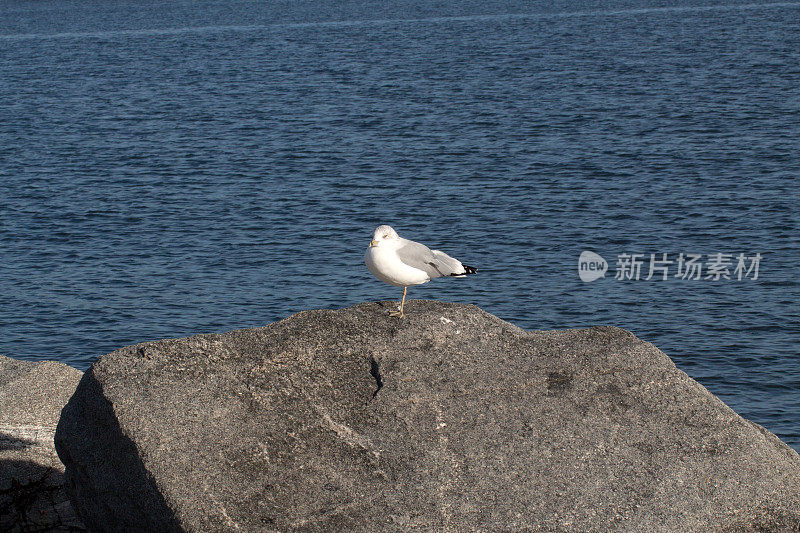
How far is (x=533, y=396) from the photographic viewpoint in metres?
8.80

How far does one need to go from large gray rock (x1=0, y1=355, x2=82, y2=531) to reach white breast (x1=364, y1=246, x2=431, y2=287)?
→ 12.4ft

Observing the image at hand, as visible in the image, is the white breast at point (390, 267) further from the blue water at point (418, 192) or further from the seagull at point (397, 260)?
the blue water at point (418, 192)

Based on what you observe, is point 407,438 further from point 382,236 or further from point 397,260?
point 382,236

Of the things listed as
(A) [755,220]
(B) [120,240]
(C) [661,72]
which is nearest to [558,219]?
(A) [755,220]

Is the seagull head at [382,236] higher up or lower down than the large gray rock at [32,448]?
higher up

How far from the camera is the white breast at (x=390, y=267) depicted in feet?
32.3

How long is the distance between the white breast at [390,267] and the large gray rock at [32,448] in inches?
149

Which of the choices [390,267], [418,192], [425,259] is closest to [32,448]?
[390,267]

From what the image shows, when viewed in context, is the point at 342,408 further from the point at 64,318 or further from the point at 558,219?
the point at 558,219

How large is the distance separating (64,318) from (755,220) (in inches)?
801

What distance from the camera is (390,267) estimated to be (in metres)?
9.88

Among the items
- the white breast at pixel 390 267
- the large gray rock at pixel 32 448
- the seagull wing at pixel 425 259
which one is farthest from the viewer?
the seagull wing at pixel 425 259

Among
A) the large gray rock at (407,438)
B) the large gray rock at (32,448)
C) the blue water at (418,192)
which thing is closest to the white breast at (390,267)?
the large gray rock at (407,438)

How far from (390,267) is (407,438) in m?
2.14
